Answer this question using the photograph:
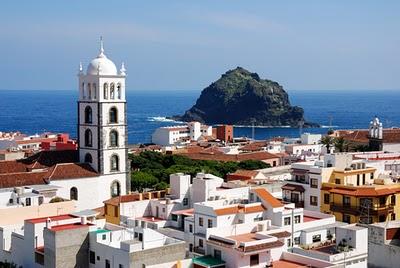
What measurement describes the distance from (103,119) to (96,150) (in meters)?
2.16

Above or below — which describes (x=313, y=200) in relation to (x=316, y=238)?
above

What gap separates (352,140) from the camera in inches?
3307

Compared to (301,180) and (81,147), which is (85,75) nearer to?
(81,147)

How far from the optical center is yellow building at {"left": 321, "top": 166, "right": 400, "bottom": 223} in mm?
36062

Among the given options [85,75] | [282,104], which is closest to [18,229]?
[85,75]

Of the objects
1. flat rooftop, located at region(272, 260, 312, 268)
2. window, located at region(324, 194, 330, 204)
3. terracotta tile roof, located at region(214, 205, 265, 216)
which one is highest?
terracotta tile roof, located at region(214, 205, 265, 216)

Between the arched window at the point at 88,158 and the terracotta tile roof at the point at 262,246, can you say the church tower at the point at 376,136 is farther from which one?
the terracotta tile roof at the point at 262,246

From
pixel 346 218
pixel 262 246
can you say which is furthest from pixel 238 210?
pixel 346 218

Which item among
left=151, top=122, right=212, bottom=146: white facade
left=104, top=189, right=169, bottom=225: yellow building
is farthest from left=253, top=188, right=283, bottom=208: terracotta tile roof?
left=151, top=122, right=212, bottom=146: white facade

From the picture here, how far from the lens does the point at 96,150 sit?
4656 centimetres

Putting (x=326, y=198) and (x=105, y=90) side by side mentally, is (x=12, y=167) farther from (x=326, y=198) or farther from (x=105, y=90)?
(x=326, y=198)

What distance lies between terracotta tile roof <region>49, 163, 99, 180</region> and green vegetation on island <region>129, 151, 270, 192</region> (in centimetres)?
645

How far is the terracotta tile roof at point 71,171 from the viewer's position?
44.0m

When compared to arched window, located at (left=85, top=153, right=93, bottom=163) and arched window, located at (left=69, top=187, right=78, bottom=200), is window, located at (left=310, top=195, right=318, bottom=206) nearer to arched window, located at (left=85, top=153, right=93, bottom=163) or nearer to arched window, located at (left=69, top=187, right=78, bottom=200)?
arched window, located at (left=69, top=187, right=78, bottom=200)
